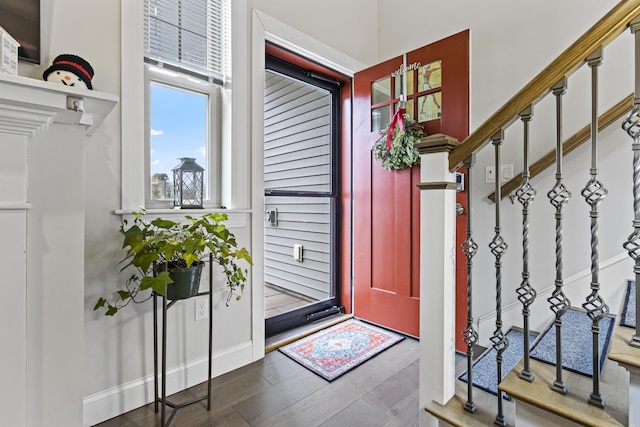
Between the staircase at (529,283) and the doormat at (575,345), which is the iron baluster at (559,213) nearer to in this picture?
the staircase at (529,283)

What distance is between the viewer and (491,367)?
1529mm

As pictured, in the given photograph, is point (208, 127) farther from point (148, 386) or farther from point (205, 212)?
point (148, 386)

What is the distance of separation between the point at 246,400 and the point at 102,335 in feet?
2.52

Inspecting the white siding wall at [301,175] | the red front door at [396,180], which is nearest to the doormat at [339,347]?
the red front door at [396,180]

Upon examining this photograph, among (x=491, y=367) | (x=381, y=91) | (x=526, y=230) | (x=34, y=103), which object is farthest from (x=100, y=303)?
(x=381, y=91)

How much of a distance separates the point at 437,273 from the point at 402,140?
47.3 inches

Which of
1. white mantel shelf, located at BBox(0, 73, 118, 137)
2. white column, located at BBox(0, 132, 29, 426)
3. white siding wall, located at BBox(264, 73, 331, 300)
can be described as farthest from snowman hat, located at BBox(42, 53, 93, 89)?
white siding wall, located at BBox(264, 73, 331, 300)

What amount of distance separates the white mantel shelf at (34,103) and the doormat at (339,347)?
172cm

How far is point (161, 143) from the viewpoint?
5.59 ft

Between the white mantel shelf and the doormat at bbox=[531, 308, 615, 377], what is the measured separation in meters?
1.90

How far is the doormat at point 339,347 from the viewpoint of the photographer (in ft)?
6.24

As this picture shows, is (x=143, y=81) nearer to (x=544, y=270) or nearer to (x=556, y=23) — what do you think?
(x=556, y=23)

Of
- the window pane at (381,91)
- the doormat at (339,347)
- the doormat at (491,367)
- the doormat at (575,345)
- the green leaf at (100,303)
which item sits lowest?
the doormat at (339,347)

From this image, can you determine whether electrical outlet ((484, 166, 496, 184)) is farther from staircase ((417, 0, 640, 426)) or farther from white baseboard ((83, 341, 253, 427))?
white baseboard ((83, 341, 253, 427))
